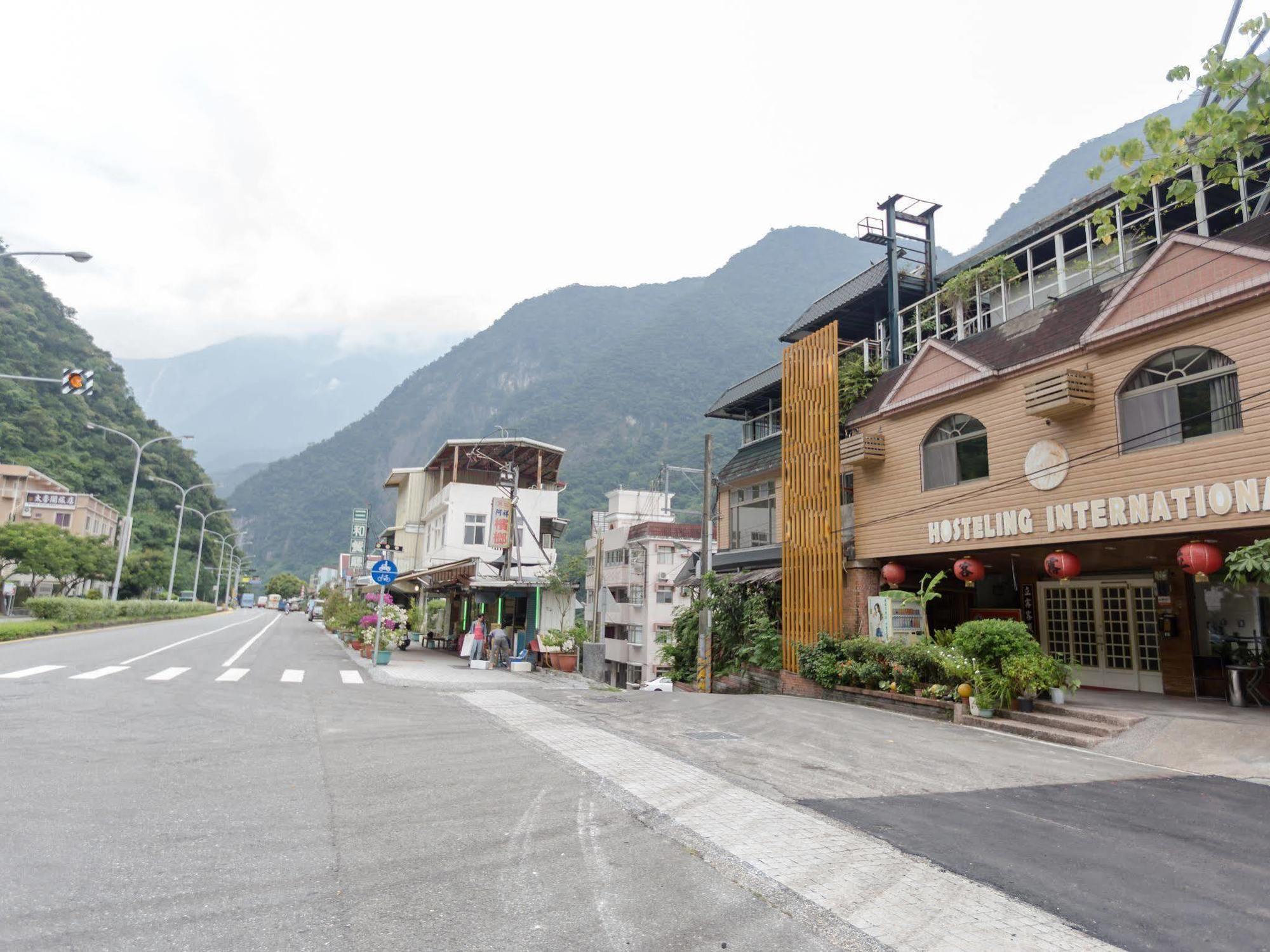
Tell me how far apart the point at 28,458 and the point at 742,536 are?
69.6m

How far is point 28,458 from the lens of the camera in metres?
65.2

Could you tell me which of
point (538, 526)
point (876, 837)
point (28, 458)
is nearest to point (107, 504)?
point (28, 458)

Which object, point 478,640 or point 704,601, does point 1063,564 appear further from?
point 478,640

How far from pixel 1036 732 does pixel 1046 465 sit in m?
4.81

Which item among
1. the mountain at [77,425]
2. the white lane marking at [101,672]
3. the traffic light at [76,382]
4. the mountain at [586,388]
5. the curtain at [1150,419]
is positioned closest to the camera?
the curtain at [1150,419]

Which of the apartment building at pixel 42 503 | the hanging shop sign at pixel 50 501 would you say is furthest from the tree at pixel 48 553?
the hanging shop sign at pixel 50 501

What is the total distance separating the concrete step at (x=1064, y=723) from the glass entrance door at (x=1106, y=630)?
3969 millimetres

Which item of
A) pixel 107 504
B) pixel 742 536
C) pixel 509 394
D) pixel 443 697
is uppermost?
pixel 509 394

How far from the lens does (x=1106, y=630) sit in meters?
16.0

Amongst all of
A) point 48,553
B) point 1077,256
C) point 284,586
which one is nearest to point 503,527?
point 1077,256

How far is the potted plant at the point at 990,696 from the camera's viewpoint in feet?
40.4

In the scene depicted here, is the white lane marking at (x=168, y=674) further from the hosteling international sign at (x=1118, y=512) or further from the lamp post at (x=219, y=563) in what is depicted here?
the lamp post at (x=219, y=563)

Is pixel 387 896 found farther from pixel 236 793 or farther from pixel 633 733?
pixel 633 733

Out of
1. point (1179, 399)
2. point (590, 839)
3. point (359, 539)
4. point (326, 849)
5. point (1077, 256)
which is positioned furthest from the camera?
point (359, 539)
